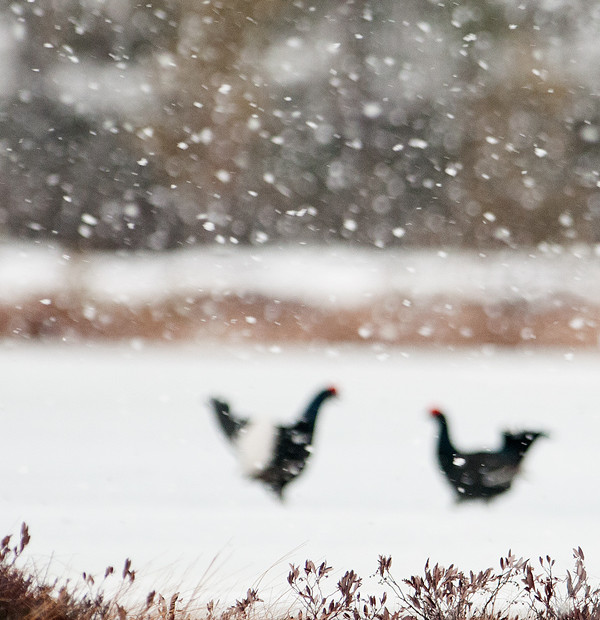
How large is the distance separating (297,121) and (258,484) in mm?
7824

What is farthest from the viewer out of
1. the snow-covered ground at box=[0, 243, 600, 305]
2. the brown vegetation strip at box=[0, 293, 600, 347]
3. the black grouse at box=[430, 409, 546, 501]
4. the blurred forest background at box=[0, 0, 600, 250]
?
the blurred forest background at box=[0, 0, 600, 250]

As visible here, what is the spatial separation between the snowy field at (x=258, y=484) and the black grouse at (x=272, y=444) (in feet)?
0.47

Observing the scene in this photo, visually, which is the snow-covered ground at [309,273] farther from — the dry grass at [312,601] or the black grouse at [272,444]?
the dry grass at [312,601]

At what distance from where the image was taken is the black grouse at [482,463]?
10.8ft

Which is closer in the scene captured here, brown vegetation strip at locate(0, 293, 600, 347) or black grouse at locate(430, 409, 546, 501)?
black grouse at locate(430, 409, 546, 501)

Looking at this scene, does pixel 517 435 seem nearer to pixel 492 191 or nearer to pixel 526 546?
pixel 526 546

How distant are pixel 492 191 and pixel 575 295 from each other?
2045 mm

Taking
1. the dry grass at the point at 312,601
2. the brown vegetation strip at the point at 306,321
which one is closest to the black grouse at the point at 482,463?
the dry grass at the point at 312,601

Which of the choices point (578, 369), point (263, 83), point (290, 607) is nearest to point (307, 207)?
point (263, 83)

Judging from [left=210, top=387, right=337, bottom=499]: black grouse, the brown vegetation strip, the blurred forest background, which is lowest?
[left=210, top=387, right=337, bottom=499]: black grouse

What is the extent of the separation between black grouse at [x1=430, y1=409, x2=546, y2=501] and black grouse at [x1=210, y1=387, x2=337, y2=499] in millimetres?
560

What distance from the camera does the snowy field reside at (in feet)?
9.30

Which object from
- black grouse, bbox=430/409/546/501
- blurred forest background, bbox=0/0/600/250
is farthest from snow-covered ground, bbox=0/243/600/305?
black grouse, bbox=430/409/546/501

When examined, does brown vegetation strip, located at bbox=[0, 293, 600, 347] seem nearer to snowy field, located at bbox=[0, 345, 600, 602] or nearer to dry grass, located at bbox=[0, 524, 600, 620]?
snowy field, located at bbox=[0, 345, 600, 602]
